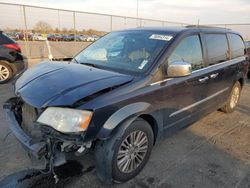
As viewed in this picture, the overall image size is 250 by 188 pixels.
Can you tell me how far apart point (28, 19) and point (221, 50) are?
9392 mm

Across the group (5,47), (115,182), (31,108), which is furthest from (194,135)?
(5,47)

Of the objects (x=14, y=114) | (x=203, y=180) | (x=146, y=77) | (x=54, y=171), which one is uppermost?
(x=146, y=77)

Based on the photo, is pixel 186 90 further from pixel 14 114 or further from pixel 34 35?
pixel 34 35

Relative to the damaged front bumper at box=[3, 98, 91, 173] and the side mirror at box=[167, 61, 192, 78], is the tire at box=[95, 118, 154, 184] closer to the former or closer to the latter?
the damaged front bumper at box=[3, 98, 91, 173]

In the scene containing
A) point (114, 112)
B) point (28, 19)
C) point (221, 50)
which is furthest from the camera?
point (28, 19)

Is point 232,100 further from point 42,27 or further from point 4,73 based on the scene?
point 42,27

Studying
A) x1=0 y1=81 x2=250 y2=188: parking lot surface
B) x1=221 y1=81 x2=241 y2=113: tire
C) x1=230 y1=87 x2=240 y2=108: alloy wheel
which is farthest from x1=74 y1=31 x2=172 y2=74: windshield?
x1=230 y1=87 x2=240 y2=108: alloy wheel

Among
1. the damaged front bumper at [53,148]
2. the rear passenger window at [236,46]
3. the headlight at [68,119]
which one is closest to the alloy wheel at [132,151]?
the damaged front bumper at [53,148]

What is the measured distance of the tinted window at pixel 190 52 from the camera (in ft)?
11.8

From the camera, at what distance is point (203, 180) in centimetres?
318

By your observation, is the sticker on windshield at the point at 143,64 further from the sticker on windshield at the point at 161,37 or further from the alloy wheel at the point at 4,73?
the alloy wheel at the point at 4,73

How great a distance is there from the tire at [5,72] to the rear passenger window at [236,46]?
6.17 meters

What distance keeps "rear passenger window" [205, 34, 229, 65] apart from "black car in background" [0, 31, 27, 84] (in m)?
5.61

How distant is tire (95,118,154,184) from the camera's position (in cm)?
272
